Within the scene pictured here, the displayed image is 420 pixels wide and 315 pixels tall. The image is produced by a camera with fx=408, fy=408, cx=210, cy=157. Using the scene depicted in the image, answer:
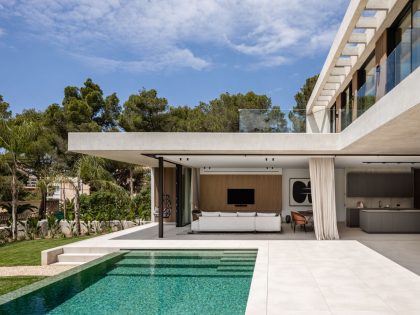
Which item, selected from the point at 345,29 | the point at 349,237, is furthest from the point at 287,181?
the point at 345,29

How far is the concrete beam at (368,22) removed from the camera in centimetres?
1199

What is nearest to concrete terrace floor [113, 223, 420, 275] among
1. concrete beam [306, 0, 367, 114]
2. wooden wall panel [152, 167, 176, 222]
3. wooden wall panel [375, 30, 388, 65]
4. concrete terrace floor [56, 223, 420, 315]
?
concrete terrace floor [56, 223, 420, 315]

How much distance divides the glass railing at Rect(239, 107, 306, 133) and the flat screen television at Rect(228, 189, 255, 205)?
797 centimetres

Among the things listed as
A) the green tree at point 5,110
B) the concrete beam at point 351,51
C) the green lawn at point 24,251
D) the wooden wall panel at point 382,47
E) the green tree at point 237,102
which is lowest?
the green lawn at point 24,251

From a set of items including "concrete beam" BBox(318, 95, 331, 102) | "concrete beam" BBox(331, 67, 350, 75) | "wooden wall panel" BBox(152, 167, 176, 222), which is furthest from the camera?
"concrete beam" BBox(318, 95, 331, 102)

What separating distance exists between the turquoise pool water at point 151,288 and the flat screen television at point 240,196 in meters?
9.61

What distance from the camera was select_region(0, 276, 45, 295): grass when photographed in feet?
27.5

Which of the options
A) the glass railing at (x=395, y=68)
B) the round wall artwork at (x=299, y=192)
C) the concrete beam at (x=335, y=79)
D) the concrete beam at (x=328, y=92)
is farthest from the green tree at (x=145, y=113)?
the glass railing at (x=395, y=68)

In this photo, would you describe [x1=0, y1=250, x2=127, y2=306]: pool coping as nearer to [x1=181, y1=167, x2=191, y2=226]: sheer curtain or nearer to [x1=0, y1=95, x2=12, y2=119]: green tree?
[x1=181, y1=167, x2=191, y2=226]: sheer curtain

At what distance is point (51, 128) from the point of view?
2791 cm

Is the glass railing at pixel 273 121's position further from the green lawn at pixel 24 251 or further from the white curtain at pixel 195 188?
the green lawn at pixel 24 251

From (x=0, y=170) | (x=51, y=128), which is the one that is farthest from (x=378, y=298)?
(x=51, y=128)

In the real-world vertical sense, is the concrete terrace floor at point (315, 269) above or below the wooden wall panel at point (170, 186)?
below

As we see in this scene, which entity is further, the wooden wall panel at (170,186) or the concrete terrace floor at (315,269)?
the wooden wall panel at (170,186)
